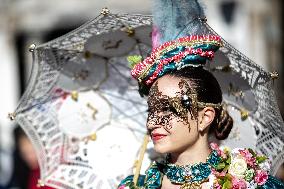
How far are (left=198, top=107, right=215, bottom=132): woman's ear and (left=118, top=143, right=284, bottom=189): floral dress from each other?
14 centimetres

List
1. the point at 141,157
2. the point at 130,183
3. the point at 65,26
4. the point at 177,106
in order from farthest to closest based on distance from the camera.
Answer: the point at 65,26, the point at 141,157, the point at 130,183, the point at 177,106

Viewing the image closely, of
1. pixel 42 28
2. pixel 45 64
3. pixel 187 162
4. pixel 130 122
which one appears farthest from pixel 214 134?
pixel 42 28

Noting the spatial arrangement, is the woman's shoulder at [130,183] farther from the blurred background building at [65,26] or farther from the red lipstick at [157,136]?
the blurred background building at [65,26]

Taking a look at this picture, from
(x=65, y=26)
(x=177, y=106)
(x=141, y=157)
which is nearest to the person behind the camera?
(x=177, y=106)

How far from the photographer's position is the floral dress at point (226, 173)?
3537 millimetres

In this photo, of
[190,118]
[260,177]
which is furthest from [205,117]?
[260,177]

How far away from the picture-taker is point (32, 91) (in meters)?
4.21

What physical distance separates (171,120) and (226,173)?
0.35 meters

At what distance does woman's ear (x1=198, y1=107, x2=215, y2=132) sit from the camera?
3586mm

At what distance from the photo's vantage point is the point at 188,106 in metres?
3.52

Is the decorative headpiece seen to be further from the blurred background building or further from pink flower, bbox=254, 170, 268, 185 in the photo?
the blurred background building

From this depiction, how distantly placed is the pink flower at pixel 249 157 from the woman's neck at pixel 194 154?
0.16 metres

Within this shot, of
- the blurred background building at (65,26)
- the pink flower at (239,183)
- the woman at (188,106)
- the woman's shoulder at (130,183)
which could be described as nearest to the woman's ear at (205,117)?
the woman at (188,106)

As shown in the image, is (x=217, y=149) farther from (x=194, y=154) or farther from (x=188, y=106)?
(x=188, y=106)
